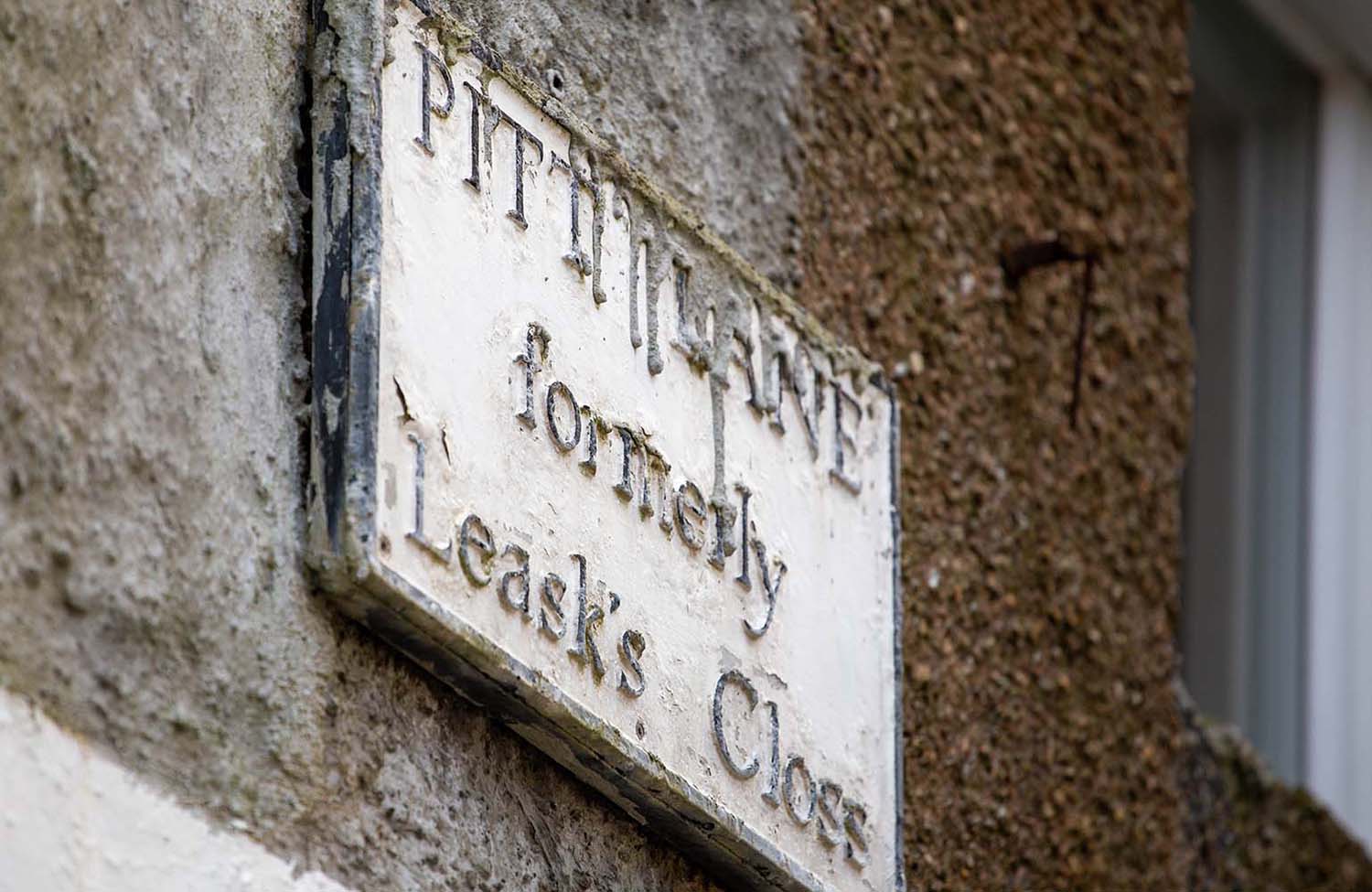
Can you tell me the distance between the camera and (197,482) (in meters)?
1.46

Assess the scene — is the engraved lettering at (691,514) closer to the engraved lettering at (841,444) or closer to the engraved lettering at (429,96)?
the engraved lettering at (841,444)

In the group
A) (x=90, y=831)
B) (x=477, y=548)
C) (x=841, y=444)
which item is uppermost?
(x=841, y=444)

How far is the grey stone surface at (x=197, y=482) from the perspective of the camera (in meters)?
1.37

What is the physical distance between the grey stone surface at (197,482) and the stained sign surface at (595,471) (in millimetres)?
31

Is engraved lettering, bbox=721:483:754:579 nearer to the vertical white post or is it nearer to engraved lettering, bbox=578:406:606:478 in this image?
engraved lettering, bbox=578:406:606:478

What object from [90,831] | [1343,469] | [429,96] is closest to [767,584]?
[429,96]

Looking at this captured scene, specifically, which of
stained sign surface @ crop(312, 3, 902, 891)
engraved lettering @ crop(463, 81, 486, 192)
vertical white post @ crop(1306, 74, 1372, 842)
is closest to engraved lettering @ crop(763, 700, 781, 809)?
stained sign surface @ crop(312, 3, 902, 891)

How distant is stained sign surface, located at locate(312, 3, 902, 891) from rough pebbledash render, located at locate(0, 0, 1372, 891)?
0.16 ft

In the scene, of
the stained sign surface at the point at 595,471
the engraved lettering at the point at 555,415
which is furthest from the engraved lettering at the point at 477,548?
the engraved lettering at the point at 555,415

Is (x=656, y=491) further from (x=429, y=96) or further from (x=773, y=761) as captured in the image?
(x=429, y=96)

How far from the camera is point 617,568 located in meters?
1.72

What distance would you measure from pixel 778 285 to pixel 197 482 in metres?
0.79

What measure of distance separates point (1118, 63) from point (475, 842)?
1.58 meters

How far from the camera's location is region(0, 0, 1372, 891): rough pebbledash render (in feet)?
4.59
